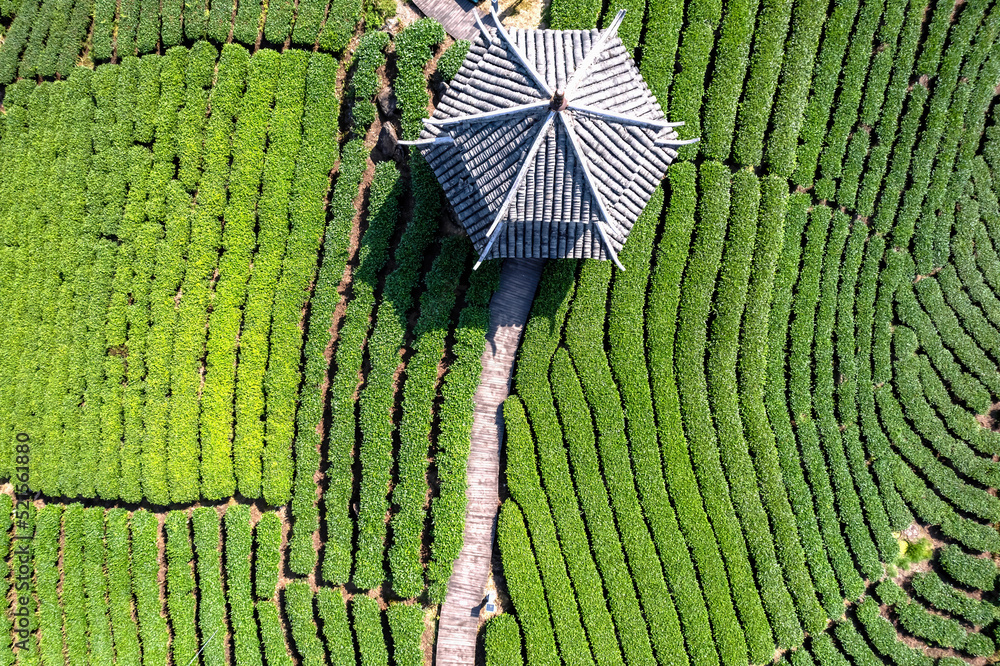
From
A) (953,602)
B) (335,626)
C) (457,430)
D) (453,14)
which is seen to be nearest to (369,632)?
(335,626)

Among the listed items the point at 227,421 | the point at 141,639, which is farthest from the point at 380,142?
the point at 141,639

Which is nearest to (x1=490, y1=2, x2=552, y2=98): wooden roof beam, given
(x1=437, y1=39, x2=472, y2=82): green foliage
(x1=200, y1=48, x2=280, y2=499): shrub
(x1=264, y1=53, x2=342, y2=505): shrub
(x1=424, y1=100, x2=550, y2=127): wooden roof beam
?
(x1=424, y1=100, x2=550, y2=127): wooden roof beam

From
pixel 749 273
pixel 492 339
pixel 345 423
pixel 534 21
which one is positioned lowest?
pixel 345 423

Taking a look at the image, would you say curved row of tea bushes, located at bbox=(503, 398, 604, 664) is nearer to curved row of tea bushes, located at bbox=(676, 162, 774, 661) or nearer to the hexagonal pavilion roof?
curved row of tea bushes, located at bbox=(676, 162, 774, 661)

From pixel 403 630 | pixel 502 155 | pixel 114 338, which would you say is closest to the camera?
pixel 502 155

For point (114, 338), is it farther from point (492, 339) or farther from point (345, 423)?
point (492, 339)

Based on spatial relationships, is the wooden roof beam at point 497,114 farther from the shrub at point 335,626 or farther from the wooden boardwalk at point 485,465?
the shrub at point 335,626

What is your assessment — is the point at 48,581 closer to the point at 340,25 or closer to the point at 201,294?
the point at 201,294
